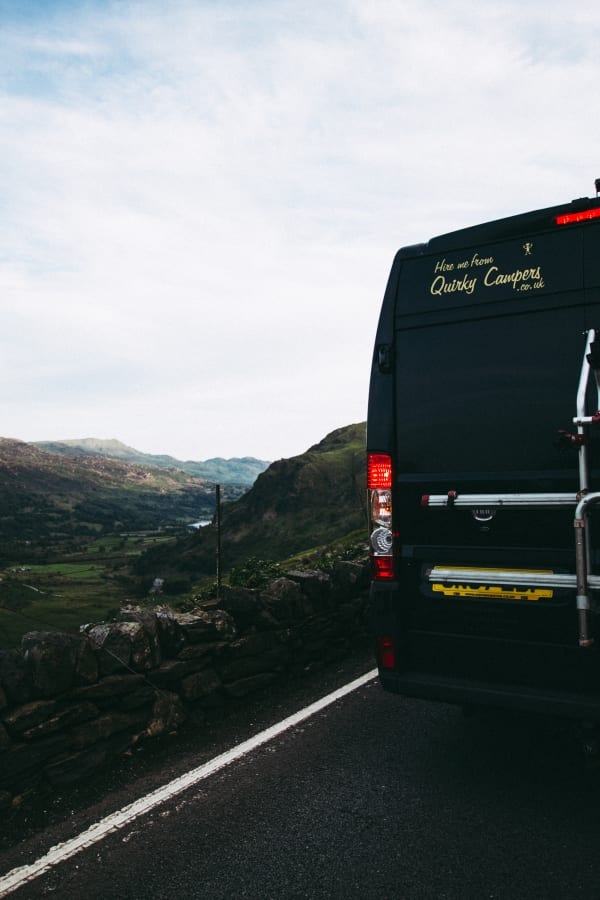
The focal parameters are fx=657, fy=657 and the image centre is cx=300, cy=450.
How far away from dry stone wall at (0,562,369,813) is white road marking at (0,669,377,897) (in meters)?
0.60

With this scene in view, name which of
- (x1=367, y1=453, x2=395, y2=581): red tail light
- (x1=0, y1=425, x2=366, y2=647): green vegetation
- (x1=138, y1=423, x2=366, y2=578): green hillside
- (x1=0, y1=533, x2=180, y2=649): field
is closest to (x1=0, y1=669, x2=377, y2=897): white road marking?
(x1=367, y1=453, x2=395, y2=581): red tail light

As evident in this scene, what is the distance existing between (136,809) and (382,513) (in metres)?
2.39

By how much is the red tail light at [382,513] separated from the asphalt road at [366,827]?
1.38 metres

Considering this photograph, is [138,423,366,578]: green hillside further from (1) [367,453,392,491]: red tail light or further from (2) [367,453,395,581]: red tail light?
(1) [367,453,392,491]: red tail light

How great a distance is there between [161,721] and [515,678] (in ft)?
8.92

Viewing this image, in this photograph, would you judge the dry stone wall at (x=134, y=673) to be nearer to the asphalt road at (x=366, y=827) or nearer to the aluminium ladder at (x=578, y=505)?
the asphalt road at (x=366, y=827)

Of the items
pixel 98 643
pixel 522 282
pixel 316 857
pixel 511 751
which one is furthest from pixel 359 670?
pixel 522 282

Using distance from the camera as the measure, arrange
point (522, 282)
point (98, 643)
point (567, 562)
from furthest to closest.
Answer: point (98, 643)
point (522, 282)
point (567, 562)

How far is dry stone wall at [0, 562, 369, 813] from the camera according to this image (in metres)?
4.26

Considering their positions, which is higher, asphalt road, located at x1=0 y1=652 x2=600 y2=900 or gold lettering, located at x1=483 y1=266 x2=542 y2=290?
gold lettering, located at x1=483 y1=266 x2=542 y2=290

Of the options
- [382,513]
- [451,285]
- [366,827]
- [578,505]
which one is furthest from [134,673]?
[451,285]

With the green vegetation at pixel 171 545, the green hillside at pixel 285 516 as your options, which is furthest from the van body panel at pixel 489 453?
the green hillside at pixel 285 516

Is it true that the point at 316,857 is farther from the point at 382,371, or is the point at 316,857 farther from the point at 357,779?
the point at 382,371

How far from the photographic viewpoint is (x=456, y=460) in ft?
13.8
